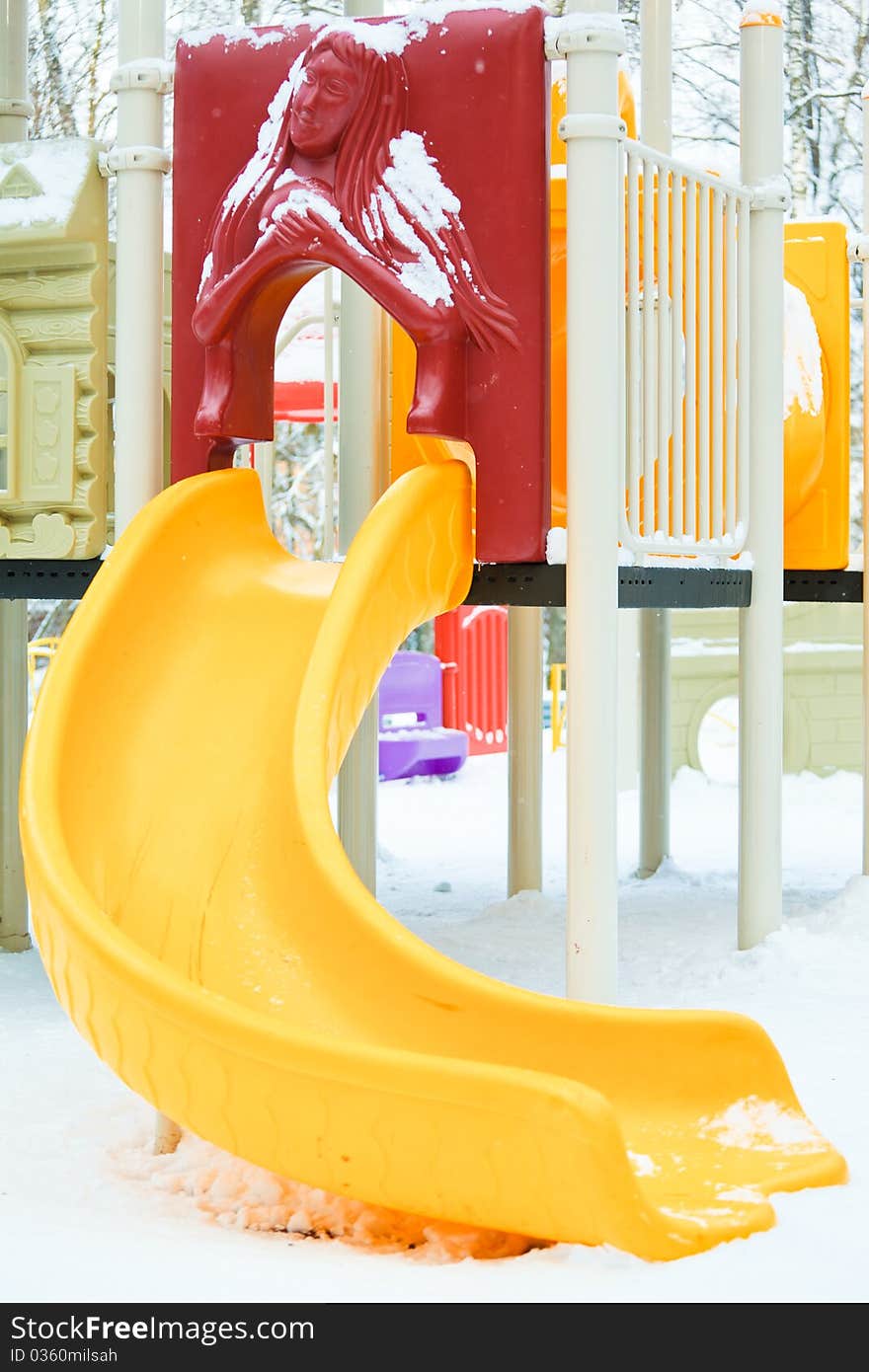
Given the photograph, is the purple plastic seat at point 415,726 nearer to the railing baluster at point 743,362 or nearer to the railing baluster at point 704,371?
the railing baluster at point 743,362

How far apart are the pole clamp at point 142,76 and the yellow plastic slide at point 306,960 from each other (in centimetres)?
105

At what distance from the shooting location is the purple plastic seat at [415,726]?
1273 cm

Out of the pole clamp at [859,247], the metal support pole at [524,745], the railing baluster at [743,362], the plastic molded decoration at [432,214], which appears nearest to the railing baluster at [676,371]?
the railing baluster at [743,362]

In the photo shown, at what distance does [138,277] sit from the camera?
439 cm

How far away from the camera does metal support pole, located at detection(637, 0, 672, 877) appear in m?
7.39

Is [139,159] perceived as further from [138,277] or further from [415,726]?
[415,726]

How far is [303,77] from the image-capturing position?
436 cm

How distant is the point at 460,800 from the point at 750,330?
7.05m

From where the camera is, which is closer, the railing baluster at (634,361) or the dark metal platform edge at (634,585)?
the dark metal platform edge at (634,585)

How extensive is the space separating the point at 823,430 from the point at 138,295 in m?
3.02

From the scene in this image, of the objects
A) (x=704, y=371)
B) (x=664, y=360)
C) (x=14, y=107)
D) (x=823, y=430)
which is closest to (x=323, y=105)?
(x=664, y=360)
